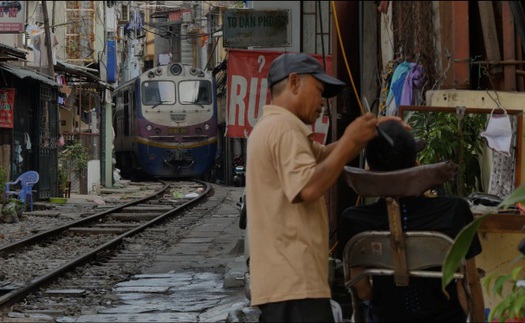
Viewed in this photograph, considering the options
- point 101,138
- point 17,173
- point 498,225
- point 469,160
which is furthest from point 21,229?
point 101,138

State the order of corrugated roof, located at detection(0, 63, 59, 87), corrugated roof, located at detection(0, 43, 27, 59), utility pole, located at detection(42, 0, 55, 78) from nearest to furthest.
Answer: corrugated roof, located at detection(0, 43, 27, 59) → corrugated roof, located at detection(0, 63, 59, 87) → utility pole, located at detection(42, 0, 55, 78)

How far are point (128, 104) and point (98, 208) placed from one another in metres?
11.7

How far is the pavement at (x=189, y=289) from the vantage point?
311 inches

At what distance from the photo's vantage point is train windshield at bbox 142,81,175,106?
30.3 m

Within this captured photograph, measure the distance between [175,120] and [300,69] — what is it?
26.6 meters

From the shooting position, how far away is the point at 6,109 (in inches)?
782

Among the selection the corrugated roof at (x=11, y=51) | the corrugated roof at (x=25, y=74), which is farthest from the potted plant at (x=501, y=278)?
the corrugated roof at (x=25, y=74)

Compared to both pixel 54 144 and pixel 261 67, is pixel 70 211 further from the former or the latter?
pixel 261 67

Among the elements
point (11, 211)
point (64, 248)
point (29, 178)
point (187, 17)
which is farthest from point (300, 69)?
point (187, 17)

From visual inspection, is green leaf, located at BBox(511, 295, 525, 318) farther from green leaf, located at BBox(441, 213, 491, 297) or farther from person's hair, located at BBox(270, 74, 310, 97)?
person's hair, located at BBox(270, 74, 310, 97)

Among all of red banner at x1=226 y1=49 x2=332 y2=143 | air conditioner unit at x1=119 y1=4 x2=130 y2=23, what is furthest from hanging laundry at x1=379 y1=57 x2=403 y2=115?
air conditioner unit at x1=119 y1=4 x2=130 y2=23

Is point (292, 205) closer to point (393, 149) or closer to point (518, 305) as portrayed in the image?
point (393, 149)

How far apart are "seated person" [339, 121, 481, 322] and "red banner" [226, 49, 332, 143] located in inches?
203

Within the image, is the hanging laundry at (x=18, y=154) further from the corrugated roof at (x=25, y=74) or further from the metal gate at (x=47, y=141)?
the corrugated roof at (x=25, y=74)
